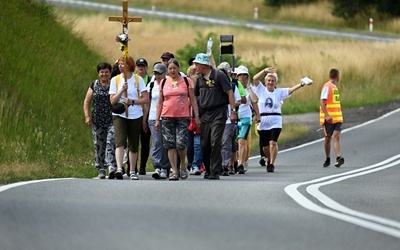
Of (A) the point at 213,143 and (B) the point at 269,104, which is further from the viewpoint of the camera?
(B) the point at 269,104

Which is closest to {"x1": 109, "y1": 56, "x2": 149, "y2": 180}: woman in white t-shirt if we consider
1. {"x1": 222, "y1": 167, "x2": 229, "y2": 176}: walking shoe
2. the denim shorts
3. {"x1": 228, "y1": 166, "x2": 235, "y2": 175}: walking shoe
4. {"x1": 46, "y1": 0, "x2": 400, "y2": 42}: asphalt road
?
{"x1": 222, "y1": 167, "x2": 229, "y2": 176}: walking shoe

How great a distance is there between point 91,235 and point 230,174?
1097 cm

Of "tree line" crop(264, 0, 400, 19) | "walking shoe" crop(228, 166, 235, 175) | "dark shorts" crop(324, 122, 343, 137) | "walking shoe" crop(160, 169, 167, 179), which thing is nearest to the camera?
"walking shoe" crop(160, 169, 167, 179)

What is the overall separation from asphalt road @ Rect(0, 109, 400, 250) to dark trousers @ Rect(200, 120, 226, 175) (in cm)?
181

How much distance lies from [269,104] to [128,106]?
13.6 feet

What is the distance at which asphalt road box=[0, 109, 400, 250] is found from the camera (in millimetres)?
9828

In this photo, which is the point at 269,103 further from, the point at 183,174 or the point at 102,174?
the point at 102,174

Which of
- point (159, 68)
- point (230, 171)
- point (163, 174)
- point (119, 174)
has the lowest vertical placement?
point (230, 171)

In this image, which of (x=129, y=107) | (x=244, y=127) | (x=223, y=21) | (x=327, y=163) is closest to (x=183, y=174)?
(x=129, y=107)

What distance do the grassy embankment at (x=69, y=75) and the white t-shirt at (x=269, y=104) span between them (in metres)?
3.00

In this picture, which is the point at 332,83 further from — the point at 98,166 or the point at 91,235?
the point at 91,235

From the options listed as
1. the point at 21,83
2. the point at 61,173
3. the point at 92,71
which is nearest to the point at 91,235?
the point at 61,173

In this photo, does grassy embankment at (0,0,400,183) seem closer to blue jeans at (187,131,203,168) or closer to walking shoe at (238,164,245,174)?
blue jeans at (187,131,203,168)

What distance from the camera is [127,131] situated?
61.7ft
